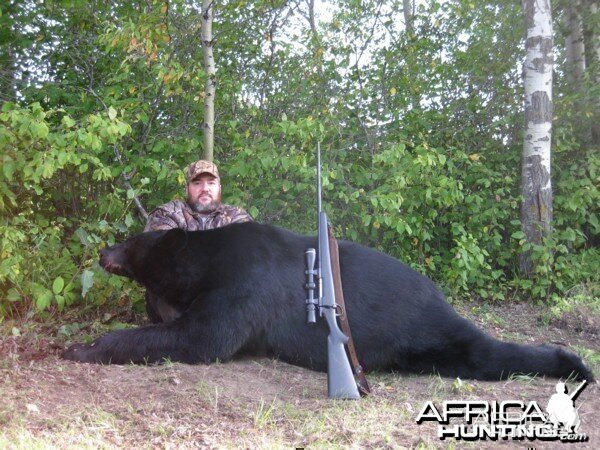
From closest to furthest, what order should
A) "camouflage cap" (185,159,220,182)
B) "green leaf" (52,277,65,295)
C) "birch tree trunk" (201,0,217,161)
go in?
"green leaf" (52,277,65,295) → "camouflage cap" (185,159,220,182) → "birch tree trunk" (201,0,217,161)

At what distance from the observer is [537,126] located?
19.8 ft

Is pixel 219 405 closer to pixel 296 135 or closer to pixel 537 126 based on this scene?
pixel 296 135

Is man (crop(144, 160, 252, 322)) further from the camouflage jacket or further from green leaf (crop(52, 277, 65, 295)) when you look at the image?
green leaf (crop(52, 277, 65, 295))

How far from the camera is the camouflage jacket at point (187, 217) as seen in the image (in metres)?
4.46

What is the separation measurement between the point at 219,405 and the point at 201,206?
225 cm

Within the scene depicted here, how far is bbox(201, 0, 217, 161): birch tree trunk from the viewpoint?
16.3 ft

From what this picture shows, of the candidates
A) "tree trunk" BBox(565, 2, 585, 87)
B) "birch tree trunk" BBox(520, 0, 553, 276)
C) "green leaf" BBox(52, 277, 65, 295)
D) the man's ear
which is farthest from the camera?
"tree trunk" BBox(565, 2, 585, 87)

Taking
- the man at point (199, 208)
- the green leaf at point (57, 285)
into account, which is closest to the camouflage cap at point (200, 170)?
the man at point (199, 208)

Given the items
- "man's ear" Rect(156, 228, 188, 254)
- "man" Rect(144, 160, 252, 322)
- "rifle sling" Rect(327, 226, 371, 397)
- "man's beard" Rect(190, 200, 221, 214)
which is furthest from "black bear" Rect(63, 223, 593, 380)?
"man's beard" Rect(190, 200, 221, 214)

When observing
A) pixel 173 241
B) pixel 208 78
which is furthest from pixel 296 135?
pixel 173 241

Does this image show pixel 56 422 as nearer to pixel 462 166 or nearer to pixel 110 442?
pixel 110 442

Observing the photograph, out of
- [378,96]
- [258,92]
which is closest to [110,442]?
[258,92]

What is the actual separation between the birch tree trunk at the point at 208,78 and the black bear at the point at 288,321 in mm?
1640

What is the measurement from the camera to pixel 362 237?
6.27 m
